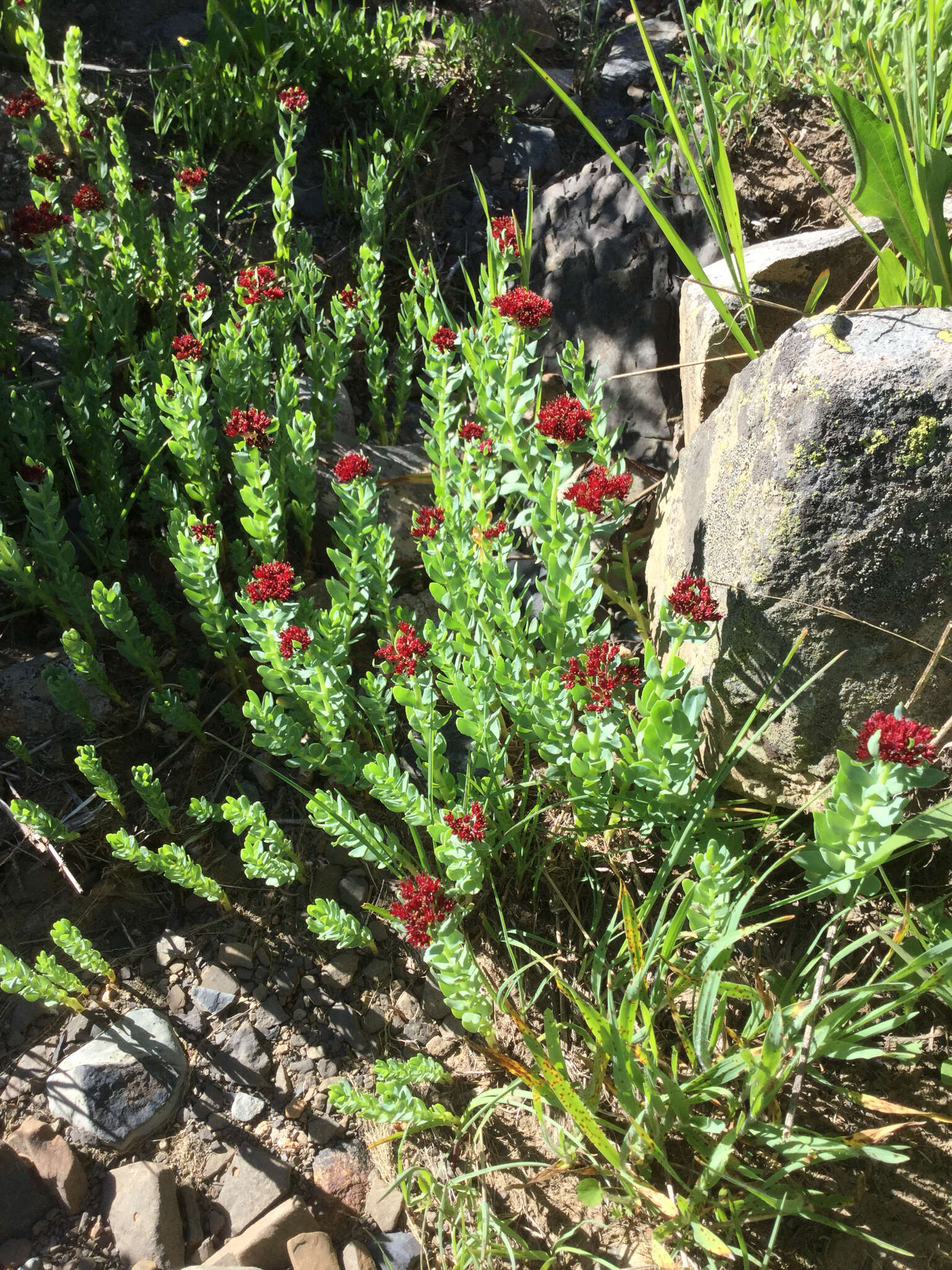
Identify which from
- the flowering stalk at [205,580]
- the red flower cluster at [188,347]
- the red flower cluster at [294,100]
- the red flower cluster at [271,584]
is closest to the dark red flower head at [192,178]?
the red flower cluster at [294,100]

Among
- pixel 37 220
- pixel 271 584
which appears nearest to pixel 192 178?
pixel 37 220

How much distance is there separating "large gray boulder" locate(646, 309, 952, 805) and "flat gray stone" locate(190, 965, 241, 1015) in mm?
1541

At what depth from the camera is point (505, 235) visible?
2.83 meters

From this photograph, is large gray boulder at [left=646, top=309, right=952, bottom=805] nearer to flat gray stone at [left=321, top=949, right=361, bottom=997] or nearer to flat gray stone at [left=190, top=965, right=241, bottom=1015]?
flat gray stone at [left=321, top=949, right=361, bottom=997]

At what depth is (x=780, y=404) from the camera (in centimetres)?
220

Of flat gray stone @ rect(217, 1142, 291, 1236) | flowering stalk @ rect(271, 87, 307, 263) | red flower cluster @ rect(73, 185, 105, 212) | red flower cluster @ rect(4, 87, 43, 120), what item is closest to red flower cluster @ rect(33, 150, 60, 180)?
red flower cluster @ rect(73, 185, 105, 212)

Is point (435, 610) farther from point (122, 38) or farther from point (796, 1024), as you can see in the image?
point (122, 38)

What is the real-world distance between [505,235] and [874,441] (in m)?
1.40

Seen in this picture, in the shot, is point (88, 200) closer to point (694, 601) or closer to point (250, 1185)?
point (694, 601)

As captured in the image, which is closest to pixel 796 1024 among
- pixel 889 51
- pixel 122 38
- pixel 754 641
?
pixel 754 641

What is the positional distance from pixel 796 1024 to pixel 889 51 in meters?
3.41

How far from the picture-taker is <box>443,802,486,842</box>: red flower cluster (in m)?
2.03

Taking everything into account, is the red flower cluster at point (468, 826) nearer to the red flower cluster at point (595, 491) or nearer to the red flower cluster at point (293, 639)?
the red flower cluster at point (293, 639)

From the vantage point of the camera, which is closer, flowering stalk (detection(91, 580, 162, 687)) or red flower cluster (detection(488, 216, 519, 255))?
flowering stalk (detection(91, 580, 162, 687))
